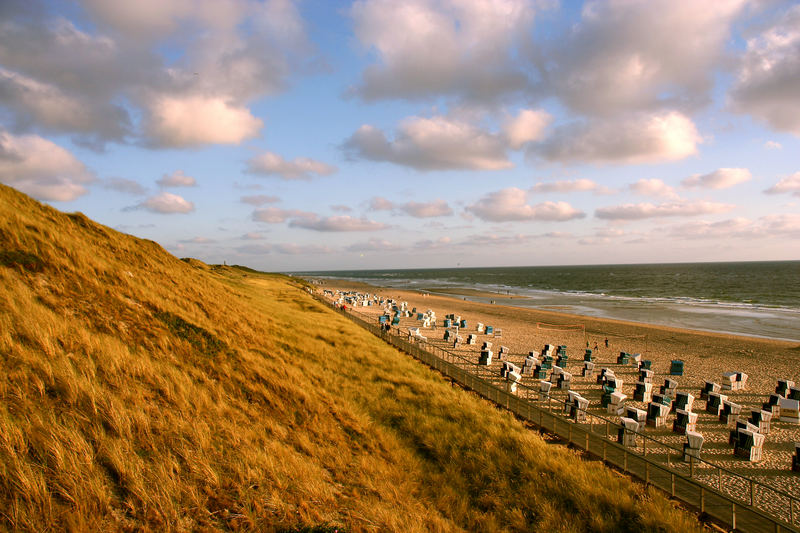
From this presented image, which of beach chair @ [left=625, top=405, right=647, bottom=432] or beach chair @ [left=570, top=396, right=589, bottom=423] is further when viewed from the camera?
beach chair @ [left=570, top=396, right=589, bottom=423]

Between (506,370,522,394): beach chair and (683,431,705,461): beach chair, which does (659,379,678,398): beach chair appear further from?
(683,431,705,461): beach chair

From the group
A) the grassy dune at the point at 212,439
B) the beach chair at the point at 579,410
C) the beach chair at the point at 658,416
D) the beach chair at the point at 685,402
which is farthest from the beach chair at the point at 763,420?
the grassy dune at the point at 212,439

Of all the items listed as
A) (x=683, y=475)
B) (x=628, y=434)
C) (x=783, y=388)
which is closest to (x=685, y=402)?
(x=628, y=434)

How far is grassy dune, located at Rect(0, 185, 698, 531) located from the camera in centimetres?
510

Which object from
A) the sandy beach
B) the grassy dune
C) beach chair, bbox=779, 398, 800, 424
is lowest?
the sandy beach

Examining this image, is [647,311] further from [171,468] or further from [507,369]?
[171,468]

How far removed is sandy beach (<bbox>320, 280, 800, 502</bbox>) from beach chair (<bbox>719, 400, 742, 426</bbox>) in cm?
29

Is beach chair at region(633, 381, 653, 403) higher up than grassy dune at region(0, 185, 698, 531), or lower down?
lower down

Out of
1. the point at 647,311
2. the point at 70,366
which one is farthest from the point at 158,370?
the point at 647,311

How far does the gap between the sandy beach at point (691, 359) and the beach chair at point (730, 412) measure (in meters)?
0.29

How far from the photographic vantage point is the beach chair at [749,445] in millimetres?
12117

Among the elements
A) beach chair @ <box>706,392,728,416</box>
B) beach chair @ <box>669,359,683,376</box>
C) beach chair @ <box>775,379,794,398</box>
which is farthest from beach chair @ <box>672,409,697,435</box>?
beach chair @ <box>669,359,683,376</box>

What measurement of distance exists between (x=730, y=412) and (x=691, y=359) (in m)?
13.8

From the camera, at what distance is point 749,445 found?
1218 centimetres
